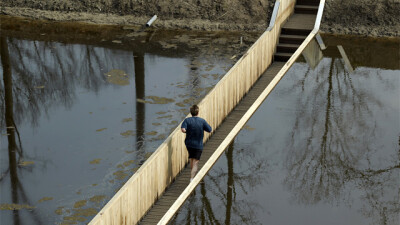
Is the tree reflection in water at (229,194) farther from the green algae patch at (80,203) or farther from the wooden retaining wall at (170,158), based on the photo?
the green algae patch at (80,203)

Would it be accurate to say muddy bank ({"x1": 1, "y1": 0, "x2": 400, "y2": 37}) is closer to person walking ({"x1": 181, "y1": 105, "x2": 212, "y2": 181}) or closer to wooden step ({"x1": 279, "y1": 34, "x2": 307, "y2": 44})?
wooden step ({"x1": 279, "y1": 34, "x2": 307, "y2": 44})

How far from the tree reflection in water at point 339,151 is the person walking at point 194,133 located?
210 cm

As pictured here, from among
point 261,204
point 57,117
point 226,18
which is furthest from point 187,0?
point 261,204

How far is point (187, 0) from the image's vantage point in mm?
27266

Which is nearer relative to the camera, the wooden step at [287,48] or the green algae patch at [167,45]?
the wooden step at [287,48]

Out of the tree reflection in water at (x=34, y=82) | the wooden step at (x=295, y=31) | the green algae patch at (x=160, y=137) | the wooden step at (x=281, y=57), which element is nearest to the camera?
the tree reflection in water at (x=34, y=82)

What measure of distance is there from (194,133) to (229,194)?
150cm

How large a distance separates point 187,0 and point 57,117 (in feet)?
34.9

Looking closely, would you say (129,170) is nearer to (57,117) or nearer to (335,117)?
(57,117)

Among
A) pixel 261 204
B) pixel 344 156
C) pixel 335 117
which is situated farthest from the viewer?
pixel 335 117

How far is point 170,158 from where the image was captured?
13.4 meters

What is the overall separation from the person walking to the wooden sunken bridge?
22 centimetres

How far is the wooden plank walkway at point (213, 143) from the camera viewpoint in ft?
41.7

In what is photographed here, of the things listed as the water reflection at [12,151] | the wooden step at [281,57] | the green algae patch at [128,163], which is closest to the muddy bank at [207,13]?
the wooden step at [281,57]
